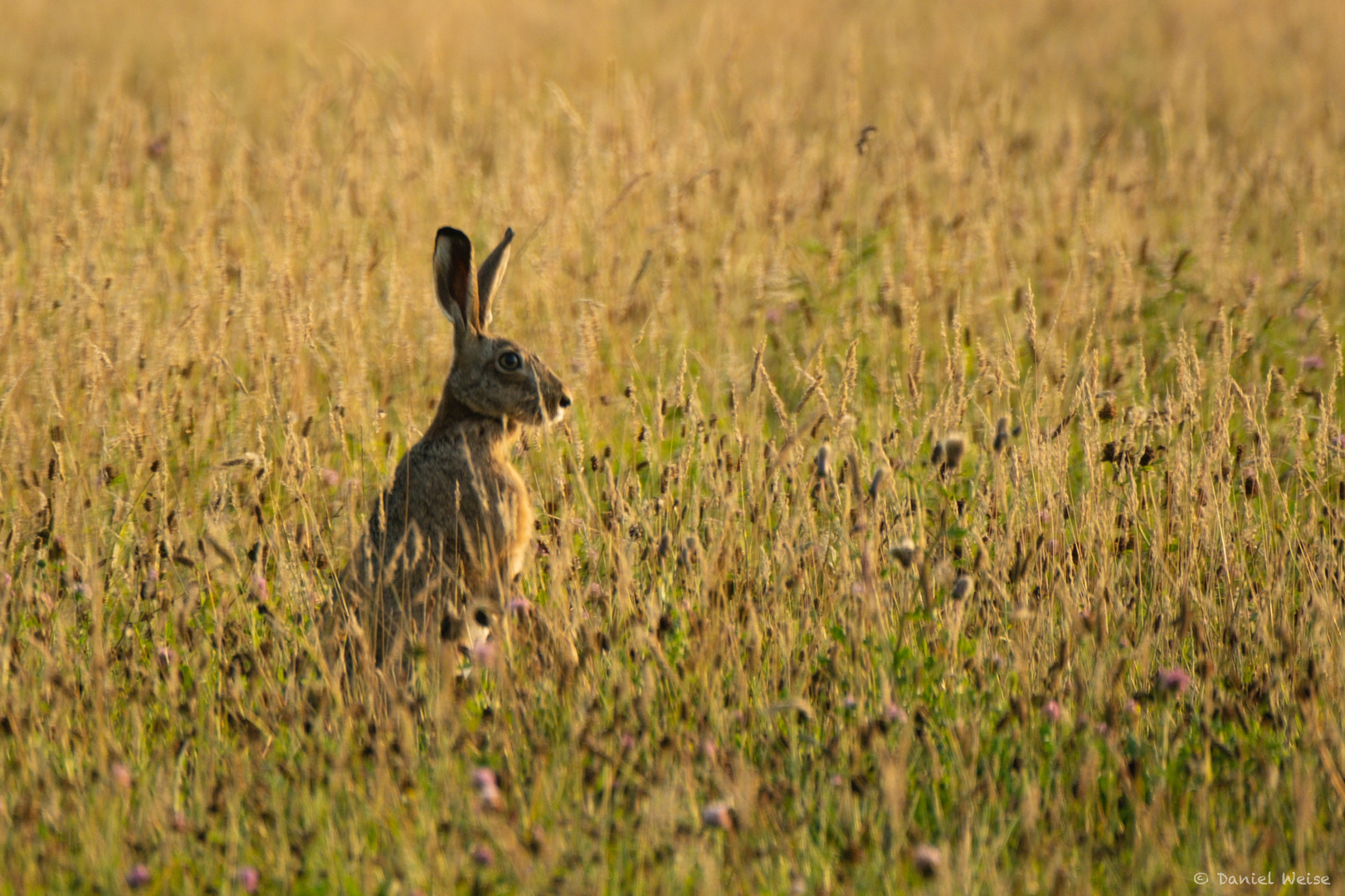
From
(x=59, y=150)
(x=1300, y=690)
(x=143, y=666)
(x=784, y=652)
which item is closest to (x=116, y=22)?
(x=59, y=150)

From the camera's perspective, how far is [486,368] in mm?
4379

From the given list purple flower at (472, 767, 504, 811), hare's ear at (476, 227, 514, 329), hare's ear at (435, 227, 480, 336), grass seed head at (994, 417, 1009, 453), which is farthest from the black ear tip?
purple flower at (472, 767, 504, 811)

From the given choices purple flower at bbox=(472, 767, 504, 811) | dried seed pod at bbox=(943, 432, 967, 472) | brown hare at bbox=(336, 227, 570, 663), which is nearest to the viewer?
purple flower at bbox=(472, 767, 504, 811)

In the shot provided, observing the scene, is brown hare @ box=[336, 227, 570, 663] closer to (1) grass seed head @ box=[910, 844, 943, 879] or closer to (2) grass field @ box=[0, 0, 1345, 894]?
(2) grass field @ box=[0, 0, 1345, 894]

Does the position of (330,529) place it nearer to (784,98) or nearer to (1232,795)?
(1232,795)

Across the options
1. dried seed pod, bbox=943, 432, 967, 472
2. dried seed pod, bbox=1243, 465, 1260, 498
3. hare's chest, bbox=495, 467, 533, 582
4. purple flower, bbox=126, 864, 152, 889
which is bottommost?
purple flower, bbox=126, 864, 152, 889

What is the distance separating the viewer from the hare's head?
437 centimetres

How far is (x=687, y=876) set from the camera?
2738 mm

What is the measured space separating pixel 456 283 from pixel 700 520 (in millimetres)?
1163

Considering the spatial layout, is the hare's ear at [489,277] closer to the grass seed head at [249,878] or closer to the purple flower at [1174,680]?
the grass seed head at [249,878]

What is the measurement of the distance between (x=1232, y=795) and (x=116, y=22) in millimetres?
13436

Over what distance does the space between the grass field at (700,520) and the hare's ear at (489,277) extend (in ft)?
1.68

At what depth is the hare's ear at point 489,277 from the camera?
14.5 ft

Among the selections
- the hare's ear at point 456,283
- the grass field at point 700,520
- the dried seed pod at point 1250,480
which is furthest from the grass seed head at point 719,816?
the hare's ear at point 456,283
